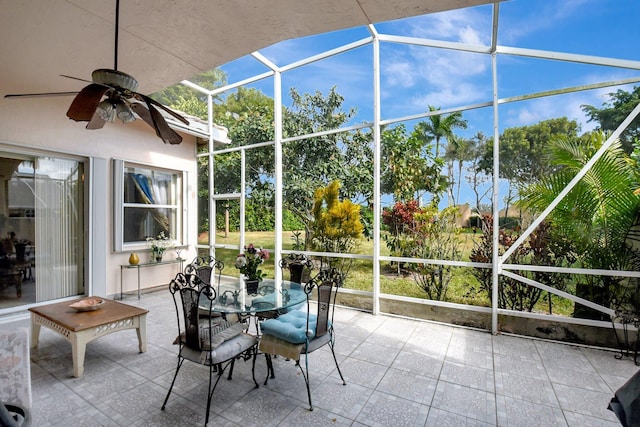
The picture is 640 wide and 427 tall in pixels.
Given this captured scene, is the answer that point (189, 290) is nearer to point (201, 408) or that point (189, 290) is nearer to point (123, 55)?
point (201, 408)

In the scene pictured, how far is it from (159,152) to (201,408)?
193 inches

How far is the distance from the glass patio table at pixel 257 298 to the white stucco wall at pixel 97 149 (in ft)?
9.05

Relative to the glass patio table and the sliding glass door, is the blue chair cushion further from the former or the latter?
the sliding glass door

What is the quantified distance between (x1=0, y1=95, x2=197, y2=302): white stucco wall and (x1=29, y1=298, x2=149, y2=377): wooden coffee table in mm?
1816

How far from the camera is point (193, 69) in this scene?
349 cm

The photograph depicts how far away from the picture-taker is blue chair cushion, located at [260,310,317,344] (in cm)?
237

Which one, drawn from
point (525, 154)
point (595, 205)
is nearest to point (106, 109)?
point (525, 154)

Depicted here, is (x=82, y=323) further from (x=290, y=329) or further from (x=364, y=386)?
(x=364, y=386)

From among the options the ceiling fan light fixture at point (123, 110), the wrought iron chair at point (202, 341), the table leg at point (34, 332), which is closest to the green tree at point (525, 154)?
the wrought iron chair at point (202, 341)

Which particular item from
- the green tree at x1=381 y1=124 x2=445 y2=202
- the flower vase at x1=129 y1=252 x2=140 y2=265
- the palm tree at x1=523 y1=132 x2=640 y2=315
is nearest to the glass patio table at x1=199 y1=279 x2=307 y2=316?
the green tree at x1=381 y1=124 x2=445 y2=202

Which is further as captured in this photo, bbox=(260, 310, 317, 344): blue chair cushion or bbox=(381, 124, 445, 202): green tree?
bbox=(381, 124, 445, 202): green tree

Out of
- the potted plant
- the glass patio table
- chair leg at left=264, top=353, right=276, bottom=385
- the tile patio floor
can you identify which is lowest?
the tile patio floor

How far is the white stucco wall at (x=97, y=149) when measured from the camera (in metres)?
4.11

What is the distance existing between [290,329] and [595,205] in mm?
3489
